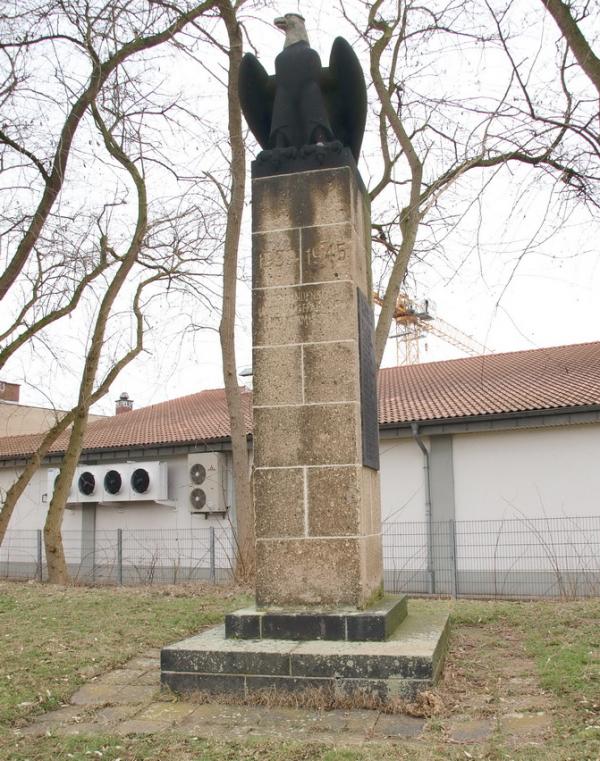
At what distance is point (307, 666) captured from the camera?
5344mm

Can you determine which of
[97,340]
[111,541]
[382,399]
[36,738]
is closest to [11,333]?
[97,340]

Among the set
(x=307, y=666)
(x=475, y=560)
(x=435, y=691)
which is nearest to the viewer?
(x=435, y=691)

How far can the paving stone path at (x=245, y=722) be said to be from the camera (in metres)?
4.57

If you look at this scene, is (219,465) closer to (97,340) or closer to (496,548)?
(97,340)

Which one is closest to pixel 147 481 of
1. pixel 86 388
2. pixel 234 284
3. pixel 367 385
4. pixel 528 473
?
pixel 86 388

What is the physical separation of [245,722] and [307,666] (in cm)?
60

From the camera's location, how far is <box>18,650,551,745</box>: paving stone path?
457 cm

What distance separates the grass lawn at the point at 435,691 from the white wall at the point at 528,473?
27.1 ft

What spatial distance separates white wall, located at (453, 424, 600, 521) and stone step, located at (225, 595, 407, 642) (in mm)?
12023

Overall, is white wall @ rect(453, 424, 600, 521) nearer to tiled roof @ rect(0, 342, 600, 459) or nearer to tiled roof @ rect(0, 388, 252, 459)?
tiled roof @ rect(0, 342, 600, 459)

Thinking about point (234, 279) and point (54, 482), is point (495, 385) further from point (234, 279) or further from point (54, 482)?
point (54, 482)

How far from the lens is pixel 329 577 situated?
19.9 ft

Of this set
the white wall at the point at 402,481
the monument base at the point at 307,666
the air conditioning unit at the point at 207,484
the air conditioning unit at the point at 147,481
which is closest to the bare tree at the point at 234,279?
the white wall at the point at 402,481

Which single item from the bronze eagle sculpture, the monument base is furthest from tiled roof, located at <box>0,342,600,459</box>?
the monument base
